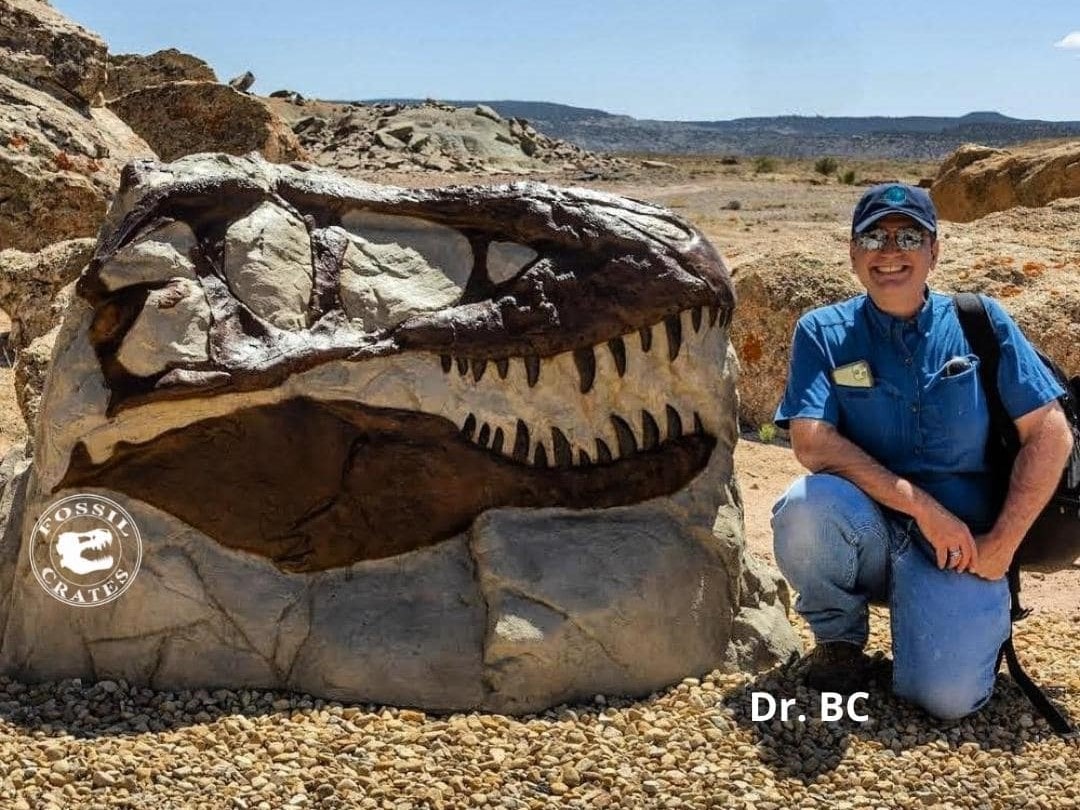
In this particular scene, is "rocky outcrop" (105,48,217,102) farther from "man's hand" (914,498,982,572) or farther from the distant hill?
the distant hill

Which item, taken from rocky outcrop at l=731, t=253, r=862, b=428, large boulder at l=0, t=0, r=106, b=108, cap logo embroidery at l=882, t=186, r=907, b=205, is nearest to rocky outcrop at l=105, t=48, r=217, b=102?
large boulder at l=0, t=0, r=106, b=108

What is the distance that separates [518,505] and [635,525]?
0.36 meters

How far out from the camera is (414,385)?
3836 mm

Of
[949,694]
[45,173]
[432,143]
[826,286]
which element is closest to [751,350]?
[826,286]

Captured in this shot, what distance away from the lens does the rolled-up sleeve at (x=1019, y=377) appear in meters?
3.56

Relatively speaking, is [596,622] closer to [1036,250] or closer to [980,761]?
[980,761]

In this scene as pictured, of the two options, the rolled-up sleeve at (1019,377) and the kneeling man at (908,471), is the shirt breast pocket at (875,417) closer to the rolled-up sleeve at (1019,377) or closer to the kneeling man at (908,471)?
the kneeling man at (908,471)

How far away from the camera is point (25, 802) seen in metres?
3.19

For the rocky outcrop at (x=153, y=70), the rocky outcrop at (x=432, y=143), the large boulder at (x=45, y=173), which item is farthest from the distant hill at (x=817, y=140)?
the large boulder at (x=45, y=173)

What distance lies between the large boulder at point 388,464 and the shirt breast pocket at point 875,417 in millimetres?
460

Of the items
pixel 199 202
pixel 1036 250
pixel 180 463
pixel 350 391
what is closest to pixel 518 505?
pixel 350 391

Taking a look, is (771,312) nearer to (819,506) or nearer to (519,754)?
(819,506)

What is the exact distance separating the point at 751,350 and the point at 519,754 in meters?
4.85

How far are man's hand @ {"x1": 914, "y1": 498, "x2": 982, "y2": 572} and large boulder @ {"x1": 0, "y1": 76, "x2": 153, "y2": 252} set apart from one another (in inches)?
278
